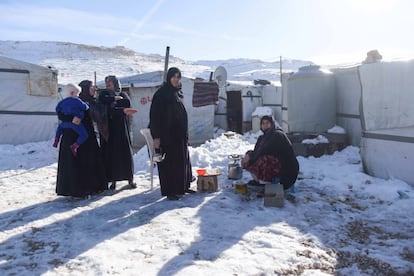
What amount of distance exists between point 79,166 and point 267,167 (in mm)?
2213

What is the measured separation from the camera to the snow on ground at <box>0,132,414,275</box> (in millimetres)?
2758

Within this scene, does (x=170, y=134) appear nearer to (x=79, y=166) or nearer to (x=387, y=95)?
(x=79, y=166)

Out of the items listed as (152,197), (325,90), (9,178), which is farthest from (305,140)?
(9,178)

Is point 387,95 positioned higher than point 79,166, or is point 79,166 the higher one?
point 387,95

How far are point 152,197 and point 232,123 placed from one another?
35.3ft

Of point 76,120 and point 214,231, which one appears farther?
point 76,120

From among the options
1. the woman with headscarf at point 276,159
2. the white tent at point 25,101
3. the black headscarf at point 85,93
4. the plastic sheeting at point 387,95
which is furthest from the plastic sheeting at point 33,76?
the plastic sheeting at point 387,95

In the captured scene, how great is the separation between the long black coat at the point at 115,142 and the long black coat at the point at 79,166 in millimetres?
177

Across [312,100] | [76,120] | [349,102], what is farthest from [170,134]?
[349,102]

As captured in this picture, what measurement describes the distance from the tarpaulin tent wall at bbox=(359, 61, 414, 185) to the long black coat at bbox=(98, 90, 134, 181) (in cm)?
339

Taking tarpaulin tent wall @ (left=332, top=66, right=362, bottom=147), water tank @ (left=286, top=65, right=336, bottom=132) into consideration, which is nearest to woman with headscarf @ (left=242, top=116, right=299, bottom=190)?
tarpaulin tent wall @ (left=332, top=66, right=362, bottom=147)

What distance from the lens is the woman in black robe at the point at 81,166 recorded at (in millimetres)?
4297

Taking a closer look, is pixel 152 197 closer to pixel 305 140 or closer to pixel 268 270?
pixel 268 270

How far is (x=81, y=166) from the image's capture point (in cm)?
440
